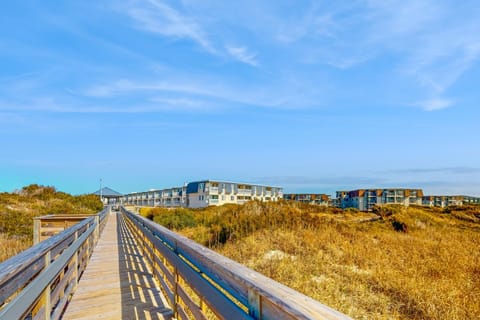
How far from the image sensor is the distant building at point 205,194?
62.2 meters

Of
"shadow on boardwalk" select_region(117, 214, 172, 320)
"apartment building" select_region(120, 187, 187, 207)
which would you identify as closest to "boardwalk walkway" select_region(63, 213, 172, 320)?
"shadow on boardwalk" select_region(117, 214, 172, 320)

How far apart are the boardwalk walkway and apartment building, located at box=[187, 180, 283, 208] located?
52.7m

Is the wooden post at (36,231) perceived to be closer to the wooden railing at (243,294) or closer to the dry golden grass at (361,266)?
the dry golden grass at (361,266)

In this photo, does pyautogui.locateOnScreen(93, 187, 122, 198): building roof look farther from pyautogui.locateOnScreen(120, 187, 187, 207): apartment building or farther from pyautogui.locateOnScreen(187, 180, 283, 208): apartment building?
pyautogui.locateOnScreen(187, 180, 283, 208): apartment building

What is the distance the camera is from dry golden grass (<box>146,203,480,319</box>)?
16.6 ft

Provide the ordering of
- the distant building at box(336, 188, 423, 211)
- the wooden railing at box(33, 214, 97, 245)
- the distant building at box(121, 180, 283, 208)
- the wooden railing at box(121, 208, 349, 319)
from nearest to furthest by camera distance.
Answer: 1. the wooden railing at box(121, 208, 349, 319)
2. the wooden railing at box(33, 214, 97, 245)
3. the distant building at box(121, 180, 283, 208)
4. the distant building at box(336, 188, 423, 211)

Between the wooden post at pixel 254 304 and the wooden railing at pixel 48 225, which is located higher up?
the wooden post at pixel 254 304

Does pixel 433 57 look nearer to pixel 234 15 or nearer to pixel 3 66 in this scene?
pixel 234 15

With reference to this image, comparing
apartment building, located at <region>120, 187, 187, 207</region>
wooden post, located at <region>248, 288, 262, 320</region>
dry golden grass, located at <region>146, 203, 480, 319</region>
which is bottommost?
apartment building, located at <region>120, 187, 187, 207</region>

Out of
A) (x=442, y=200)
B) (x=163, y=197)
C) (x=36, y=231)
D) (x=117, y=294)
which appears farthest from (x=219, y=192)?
(x=442, y=200)

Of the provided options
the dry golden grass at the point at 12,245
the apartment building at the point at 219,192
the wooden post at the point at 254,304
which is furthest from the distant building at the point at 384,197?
the wooden post at the point at 254,304

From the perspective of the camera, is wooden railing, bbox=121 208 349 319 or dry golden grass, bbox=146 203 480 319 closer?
wooden railing, bbox=121 208 349 319

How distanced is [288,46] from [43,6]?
8.00 meters

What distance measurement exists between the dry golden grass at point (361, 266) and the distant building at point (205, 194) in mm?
44468
